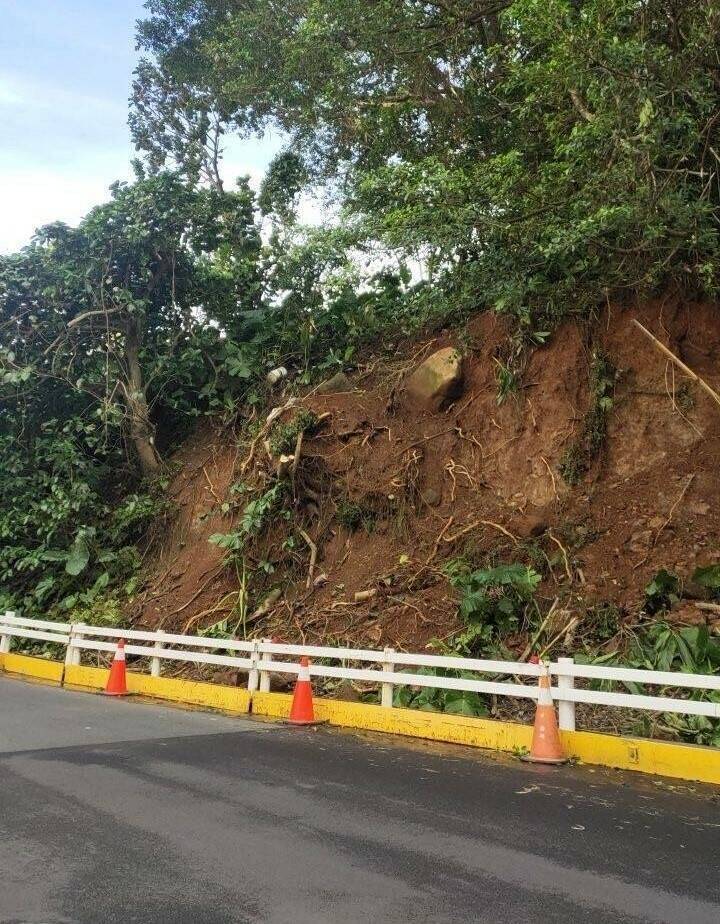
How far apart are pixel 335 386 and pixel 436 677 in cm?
845

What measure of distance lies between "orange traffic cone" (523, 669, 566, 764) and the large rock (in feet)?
24.5

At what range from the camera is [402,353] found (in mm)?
16062

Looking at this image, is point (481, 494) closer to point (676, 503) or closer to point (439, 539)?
point (439, 539)

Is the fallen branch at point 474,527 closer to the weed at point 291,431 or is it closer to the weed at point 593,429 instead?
the weed at point 593,429

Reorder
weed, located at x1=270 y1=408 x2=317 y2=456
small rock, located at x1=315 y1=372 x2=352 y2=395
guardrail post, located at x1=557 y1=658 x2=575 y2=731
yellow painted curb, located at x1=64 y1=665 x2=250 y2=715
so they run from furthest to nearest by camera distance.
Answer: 1. small rock, located at x1=315 y1=372 x2=352 y2=395
2. weed, located at x1=270 y1=408 x2=317 y2=456
3. yellow painted curb, located at x1=64 y1=665 x2=250 y2=715
4. guardrail post, located at x1=557 y1=658 x2=575 y2=731

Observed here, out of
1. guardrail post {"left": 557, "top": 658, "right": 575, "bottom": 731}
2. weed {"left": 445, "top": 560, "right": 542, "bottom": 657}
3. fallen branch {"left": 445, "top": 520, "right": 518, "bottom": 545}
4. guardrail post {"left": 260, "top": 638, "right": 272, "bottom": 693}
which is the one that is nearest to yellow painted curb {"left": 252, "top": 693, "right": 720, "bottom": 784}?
guardrail post {"left": 557, "top": 658, "right": 575, "bottom": 731}

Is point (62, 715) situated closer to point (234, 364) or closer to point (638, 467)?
point (638, 467)

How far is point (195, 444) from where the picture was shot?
1833cm

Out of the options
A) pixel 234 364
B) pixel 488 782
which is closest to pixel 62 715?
pixel 488 782

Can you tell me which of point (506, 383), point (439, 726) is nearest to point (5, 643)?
point (439, 726)

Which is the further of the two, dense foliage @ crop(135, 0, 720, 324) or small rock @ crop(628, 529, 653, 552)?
small rock @ crop(628, 529, 653, 552)

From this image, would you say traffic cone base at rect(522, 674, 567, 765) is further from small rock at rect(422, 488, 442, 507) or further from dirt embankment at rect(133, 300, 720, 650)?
small rock at rect(422, 488, 442, 507)

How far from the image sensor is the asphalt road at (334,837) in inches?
152

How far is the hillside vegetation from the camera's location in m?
9.72
